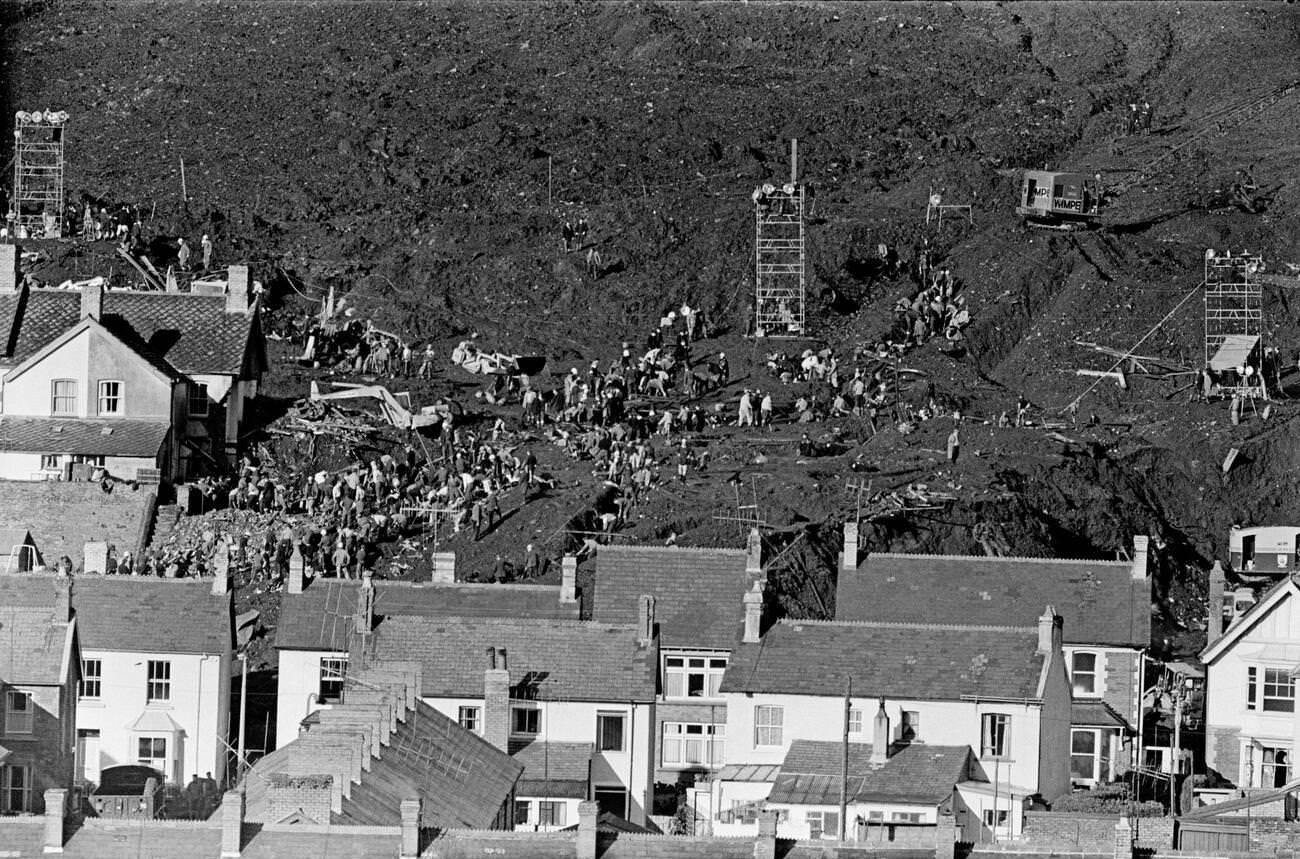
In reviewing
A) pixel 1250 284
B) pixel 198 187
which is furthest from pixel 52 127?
pixel 1250 284

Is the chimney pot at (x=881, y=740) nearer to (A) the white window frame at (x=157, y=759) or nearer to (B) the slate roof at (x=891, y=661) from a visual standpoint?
(B) the slate roof at (x=891, y=661)

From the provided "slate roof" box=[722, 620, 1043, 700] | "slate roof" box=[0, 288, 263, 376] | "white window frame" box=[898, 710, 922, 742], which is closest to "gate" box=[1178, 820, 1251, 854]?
"white window frame" box=[898, 710, 922, 742]

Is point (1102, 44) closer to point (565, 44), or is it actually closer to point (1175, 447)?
point (565, 44)

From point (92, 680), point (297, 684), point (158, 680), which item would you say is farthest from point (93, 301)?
point (297, 684)

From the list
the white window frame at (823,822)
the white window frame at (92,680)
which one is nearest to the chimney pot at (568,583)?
the white window frame at (92,680)

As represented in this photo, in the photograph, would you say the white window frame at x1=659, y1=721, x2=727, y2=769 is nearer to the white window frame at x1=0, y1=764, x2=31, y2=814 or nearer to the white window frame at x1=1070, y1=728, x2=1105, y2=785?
the white window frame at x1=1070, y1=728, x2=1105, y2=785
